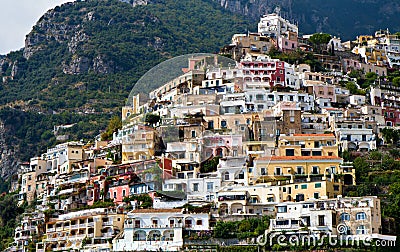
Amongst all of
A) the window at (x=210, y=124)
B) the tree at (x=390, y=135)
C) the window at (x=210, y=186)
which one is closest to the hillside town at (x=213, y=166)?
the window at (x=210, y=186)

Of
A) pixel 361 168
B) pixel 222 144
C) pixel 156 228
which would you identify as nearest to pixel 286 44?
pixel 361 168

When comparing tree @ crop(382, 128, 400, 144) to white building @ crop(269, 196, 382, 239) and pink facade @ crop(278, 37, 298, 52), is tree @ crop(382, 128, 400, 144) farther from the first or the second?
pink facade @ crop(278, 37, 298, 52)

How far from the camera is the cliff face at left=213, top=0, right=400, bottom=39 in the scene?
9556 cm

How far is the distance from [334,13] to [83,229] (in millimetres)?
67087

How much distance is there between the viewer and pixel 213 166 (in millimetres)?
39906

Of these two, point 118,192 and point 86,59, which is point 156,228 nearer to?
point 118,192

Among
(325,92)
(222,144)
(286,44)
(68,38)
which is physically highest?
(68,38)

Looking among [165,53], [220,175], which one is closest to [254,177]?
[220,175]

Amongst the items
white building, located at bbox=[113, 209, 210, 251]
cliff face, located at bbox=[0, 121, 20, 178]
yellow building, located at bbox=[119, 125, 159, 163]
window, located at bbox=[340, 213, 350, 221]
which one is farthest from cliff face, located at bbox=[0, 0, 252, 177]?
window, located at bbox=[340, 213, 350, 221]

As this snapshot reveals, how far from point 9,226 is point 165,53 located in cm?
3420

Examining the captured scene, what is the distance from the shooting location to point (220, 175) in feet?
129

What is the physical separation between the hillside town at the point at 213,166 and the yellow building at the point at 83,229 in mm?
52

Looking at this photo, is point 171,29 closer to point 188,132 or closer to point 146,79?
point 188,132

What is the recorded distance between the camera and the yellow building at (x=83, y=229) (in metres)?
38.8
